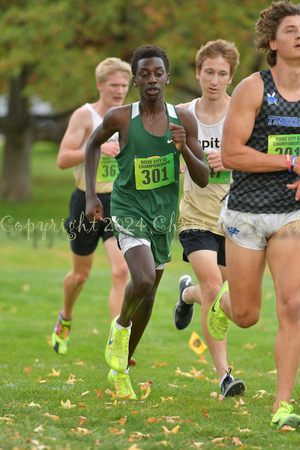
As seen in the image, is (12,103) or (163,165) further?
(12,103)

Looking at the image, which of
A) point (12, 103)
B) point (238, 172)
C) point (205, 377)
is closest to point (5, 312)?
point (205, 377)

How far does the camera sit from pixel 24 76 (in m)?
22.5

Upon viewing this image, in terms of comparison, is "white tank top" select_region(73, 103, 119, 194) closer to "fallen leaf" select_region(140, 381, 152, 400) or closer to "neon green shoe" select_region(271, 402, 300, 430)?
"fallen leaf" select_region(140, 381, 152, 400)

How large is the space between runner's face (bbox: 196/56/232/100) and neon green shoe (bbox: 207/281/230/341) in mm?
1536

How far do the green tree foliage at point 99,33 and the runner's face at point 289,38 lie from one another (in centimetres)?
1343

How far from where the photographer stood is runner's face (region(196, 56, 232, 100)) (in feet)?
18.8

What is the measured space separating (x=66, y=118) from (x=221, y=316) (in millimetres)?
18791

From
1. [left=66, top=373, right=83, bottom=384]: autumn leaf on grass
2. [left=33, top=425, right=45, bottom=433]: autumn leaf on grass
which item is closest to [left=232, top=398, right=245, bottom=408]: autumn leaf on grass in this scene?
[left=66, top=373, right=83, bottom=384]: autumn leaf on grass

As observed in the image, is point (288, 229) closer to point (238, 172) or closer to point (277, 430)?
point (238, 172)

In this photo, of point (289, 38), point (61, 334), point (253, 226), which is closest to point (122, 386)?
point (253, 226)

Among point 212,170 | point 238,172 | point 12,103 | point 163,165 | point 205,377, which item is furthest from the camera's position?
point 12,103

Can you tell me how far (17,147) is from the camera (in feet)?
77.4

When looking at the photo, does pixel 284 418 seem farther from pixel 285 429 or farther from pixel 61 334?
pixel 61 334

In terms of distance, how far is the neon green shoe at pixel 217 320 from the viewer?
522 centimetres
